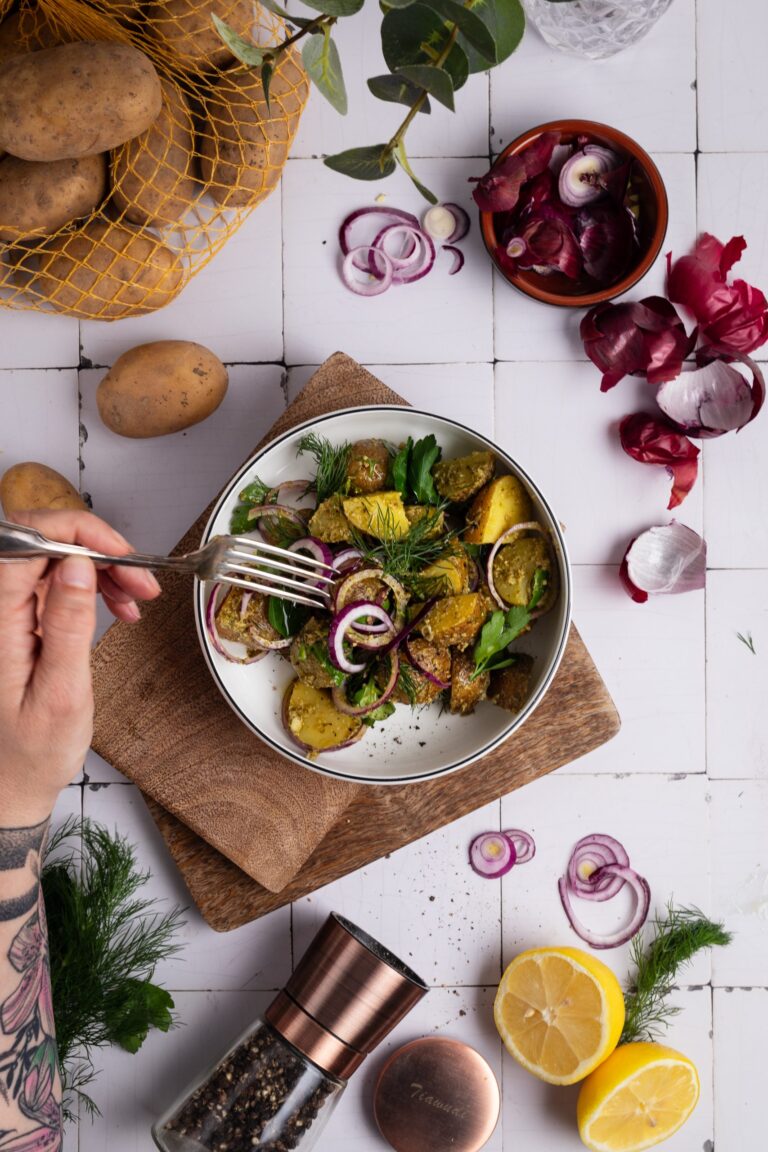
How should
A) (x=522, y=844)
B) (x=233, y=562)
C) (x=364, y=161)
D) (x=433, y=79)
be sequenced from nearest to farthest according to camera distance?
(x=433, y=79) → (x=364, y=161) → (x=233, y=562) → (x=522, y=844)

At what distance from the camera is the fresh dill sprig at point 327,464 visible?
137cm

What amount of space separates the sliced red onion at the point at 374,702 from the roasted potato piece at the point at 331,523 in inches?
6.6

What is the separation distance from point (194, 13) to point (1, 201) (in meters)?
0.35

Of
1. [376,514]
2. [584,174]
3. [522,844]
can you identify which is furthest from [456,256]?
[522,844]

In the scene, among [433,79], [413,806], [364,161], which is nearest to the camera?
[433,79]

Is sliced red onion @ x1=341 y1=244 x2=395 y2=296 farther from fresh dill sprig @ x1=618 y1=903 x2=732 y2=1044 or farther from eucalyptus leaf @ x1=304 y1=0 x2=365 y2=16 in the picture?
fresh dill sprig @ x1=618 y1=903 x2=732 y2=1044

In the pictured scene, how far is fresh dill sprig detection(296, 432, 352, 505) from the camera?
137 centimetres

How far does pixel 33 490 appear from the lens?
1.43 m

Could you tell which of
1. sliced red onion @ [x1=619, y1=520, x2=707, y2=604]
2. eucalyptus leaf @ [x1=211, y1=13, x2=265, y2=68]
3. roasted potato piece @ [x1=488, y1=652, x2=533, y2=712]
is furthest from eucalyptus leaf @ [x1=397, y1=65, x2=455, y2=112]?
sliced red onion @ [x1=619, y1=520, x2=707, y2=604]

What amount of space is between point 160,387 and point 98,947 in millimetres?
816

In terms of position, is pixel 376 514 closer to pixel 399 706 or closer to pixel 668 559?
pixel 399 706

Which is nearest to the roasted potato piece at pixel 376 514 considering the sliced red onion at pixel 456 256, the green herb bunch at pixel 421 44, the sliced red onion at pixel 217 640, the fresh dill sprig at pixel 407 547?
the fresh dill sprig at pixel 407 547

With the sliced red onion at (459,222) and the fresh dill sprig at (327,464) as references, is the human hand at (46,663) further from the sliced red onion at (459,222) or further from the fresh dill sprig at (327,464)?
the sliced red onion at (459,222)

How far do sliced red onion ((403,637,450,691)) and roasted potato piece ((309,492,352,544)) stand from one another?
0.52 ft
